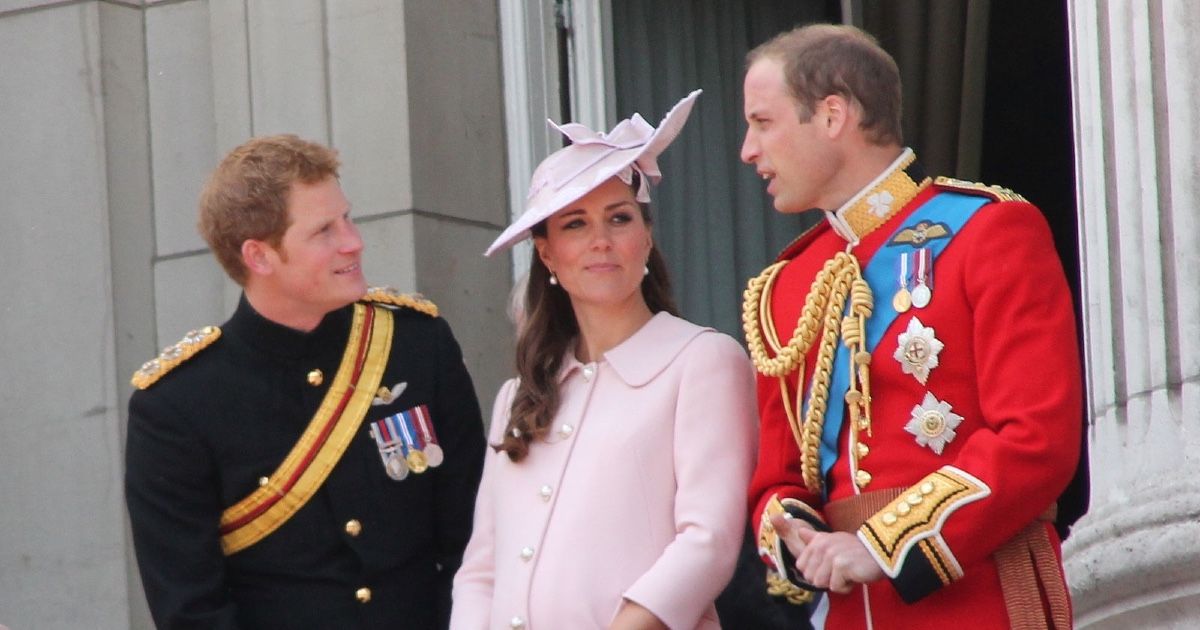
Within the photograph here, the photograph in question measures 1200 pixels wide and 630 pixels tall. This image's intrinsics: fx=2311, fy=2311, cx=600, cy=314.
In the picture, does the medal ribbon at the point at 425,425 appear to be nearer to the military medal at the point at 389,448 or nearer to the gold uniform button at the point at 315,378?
the military medal at the point at 389,448

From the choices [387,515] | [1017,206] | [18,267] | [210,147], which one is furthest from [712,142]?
[1017,206]

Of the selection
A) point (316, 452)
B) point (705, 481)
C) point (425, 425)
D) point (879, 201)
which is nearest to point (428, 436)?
point (425, 425)

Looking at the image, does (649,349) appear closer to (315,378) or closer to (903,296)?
(903,296)

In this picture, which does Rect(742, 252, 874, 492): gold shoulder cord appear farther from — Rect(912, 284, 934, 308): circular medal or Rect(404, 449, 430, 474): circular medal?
Rect(404, 449, 430, 474): circular medal

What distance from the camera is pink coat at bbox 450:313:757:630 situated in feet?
14.3

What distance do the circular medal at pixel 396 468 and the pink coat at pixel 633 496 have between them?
0.36 metres

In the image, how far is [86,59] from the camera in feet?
23.2

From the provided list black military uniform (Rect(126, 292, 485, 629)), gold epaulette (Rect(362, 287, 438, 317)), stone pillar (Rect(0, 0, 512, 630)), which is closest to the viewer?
black military uniform (Rect(126, 292, 485, 629))

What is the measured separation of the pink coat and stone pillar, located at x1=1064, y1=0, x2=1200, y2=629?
921 millimetres

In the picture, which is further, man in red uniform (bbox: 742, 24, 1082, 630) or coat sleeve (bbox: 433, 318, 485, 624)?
coat sleeve (bbox: 433, 318, 485, 624)

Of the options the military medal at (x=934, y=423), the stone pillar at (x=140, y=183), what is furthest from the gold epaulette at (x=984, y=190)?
the stone pillar at (x=140, y=183)

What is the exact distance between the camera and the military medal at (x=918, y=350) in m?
A: 4.04

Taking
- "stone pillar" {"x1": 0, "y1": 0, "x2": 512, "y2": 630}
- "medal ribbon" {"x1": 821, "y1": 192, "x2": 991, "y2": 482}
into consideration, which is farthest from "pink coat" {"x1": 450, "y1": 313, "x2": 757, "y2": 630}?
"stone pillar" {"x1": 0, "y1": 0, "x2": 512, "y2": 630}

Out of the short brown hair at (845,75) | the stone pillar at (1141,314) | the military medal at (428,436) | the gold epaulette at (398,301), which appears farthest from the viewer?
the gold epaulette at (398,301)
